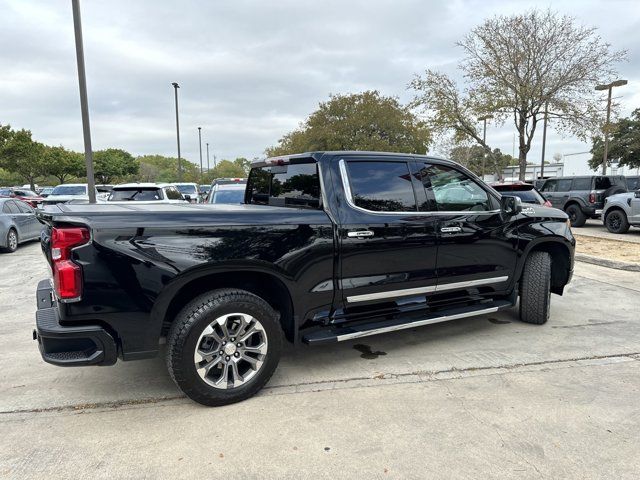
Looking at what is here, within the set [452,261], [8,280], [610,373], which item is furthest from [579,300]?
[8,280]

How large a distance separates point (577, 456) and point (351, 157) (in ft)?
8.71

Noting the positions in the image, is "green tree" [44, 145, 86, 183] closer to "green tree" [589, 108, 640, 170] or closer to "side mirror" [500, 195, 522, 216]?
"side mirror" [500, 195, 522, 216]

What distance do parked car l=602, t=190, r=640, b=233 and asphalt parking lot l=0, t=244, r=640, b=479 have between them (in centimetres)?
1030

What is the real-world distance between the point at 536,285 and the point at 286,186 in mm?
2924

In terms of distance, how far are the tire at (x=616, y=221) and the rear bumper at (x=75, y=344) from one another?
14.8m

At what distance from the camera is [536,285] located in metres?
4.91

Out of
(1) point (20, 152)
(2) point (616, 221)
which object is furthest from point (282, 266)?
(1) point (20, 152)

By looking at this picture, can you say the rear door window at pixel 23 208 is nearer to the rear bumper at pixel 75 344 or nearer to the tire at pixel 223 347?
the rear bumper at pixel 75 344

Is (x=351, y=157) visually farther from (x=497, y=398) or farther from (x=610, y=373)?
(x=610, y=373)

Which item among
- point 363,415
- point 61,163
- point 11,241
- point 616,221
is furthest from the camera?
point 61,163

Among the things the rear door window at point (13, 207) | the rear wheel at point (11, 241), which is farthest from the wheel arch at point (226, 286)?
the rear door window at point (13, 207)

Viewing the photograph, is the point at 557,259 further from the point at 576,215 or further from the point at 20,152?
the point at 20,152

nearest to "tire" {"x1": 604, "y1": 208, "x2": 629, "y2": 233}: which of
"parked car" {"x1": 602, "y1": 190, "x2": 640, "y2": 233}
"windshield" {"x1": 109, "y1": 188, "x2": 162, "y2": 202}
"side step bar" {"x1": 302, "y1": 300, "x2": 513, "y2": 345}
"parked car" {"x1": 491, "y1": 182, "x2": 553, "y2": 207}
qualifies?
"parked car" {"x1": 602, "y1": 190, "x2": 640, "y2": 233}

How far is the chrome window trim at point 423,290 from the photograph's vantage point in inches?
148
